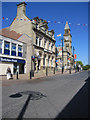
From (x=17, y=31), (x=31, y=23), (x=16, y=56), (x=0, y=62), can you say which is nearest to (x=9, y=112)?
(x=0, y=62)

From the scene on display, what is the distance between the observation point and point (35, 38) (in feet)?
83.0

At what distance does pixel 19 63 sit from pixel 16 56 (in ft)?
5.77

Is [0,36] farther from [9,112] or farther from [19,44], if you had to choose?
[9,112]

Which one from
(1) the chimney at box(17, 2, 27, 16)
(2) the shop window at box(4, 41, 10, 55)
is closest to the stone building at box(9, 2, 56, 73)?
(1) the chimney at box(17, 2, 27, 16)

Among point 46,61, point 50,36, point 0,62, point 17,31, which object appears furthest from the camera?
point 50,36

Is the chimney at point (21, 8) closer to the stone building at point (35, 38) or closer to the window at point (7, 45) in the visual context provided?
the stone building at point (35, 38)

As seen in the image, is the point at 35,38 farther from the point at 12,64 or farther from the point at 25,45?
the point at 12,64

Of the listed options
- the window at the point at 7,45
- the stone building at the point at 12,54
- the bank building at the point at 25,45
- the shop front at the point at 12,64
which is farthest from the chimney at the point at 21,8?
the shop front at the point at 12,64

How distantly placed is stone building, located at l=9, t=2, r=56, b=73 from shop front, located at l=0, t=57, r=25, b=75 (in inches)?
69.7

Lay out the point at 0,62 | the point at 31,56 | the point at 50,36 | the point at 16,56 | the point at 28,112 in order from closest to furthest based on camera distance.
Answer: the point at 28,112
the point at 0,62
the point at 16,56
the point at 31,56
the point at 50,36

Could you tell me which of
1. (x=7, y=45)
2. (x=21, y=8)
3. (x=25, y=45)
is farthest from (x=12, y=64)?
(x=21, y=8)

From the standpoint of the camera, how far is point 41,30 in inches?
1089

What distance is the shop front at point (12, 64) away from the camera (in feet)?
58.6

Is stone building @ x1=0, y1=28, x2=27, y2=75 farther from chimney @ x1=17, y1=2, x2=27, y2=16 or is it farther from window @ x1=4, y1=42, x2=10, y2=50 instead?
chimney @ x1=17, y1=2, x2=27, y2=16
